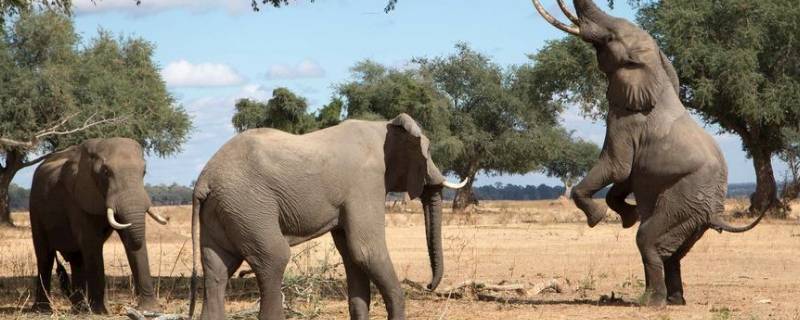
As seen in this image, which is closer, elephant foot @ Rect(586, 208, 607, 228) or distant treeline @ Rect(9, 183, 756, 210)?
elephant foot @ Rect(586, 208, 607, 228)

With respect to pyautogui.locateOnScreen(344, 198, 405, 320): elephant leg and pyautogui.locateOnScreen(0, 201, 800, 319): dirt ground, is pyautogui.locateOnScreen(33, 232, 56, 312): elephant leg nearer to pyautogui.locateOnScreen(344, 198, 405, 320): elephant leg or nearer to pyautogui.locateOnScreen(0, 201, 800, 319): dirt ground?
pyautogui.locateOnScreen(0, 201, 800, 319): dirt ground

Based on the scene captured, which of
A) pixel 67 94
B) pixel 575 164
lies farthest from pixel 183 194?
pixel 67 94

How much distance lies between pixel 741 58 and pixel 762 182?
4.22 meters

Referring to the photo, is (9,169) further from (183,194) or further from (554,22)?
(183,194)

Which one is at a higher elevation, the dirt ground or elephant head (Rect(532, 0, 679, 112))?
elephant head (Rect(532, 0, 679, 112))

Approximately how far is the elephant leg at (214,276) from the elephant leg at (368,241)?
90 cm

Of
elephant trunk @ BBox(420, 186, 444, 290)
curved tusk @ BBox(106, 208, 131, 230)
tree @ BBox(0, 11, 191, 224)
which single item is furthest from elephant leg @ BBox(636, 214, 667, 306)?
tree @ BBox(0, 11, 191, 224)

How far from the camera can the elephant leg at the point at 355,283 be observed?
10.1m

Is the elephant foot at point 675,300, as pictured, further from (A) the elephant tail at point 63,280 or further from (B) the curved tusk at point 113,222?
(A) the elephant tail at point 63,280

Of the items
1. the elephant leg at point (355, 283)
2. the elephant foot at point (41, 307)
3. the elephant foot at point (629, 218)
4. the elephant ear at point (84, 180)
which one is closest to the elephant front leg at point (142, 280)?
the elephant ear at point (84, 180)

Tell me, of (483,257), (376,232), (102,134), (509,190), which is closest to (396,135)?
(376,232)

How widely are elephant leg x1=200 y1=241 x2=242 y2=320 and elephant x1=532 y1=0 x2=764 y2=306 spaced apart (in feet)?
14.0

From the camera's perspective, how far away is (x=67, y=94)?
A: 128 feet

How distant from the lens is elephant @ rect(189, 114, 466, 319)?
31.1ft
